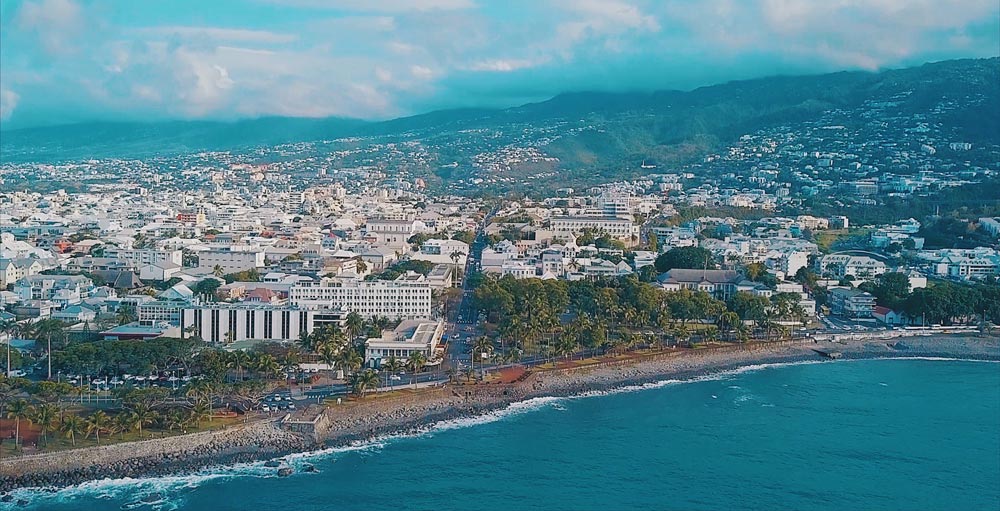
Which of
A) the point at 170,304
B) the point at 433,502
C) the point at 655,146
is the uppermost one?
the point at 655,146

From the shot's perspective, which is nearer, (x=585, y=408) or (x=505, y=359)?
(x=585, y=408)

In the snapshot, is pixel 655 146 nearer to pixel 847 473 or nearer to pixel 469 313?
pixel 469 313

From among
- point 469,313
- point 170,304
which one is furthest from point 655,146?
point 170,304

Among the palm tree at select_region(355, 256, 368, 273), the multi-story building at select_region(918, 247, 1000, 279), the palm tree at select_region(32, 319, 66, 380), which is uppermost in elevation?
the multi-story building at select_region(918, 247, 1000, 279)

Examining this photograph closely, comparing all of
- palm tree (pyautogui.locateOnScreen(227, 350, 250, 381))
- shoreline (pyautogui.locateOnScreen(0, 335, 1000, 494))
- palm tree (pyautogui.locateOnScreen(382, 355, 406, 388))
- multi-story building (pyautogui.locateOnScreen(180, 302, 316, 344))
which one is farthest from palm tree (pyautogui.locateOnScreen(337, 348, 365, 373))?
multi-story building (pyautogui.locateOnScreen(180, 302, 316, 344))

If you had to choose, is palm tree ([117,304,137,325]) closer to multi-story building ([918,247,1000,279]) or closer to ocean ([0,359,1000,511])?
ocean ([0,359,1000,511])

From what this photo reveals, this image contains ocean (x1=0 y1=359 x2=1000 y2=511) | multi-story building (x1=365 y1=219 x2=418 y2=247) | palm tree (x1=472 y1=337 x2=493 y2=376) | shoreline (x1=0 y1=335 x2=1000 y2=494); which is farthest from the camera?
multi-story building (x1=365 y1=219 x2=418 y2=247)

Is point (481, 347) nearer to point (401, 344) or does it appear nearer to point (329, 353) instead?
point (401, 344)
